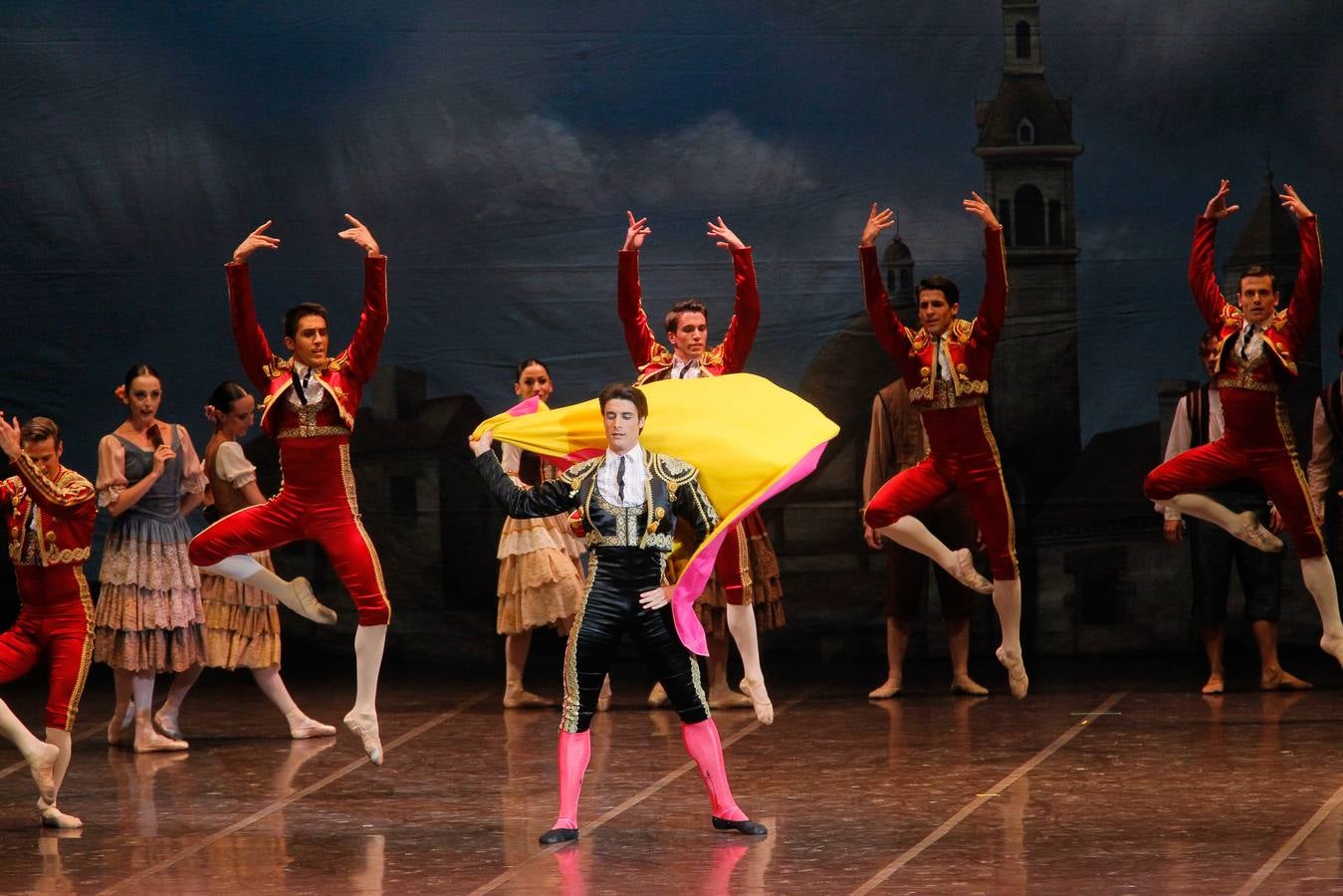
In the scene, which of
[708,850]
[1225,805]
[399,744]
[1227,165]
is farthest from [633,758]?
[1227,165]

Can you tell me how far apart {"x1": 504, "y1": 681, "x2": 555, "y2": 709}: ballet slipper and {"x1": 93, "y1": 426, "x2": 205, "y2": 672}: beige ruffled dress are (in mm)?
1294

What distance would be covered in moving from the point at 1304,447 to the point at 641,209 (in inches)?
123

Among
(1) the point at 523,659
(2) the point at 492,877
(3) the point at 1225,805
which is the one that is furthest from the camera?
(1) the point at 523,659

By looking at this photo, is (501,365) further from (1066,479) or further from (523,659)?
(1066,479)

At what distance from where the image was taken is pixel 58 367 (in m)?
8.63

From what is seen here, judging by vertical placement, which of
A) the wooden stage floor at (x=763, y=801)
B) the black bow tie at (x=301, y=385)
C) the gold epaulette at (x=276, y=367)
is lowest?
the wooden stage floor at (x=763, y=801)

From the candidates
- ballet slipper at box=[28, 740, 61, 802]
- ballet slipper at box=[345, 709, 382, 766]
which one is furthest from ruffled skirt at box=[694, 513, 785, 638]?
ballet slipper at box=[28, 740, 61, 802]

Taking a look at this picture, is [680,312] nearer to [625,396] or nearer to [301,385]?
[301,385]

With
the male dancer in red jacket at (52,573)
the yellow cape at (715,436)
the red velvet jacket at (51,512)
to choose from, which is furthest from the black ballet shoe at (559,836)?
the red velvet jacket at (51,512)

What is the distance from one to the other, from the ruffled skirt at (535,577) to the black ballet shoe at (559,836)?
2.47 meters

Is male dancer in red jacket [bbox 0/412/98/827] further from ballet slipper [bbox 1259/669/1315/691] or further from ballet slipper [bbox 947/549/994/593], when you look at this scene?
ballet slipper [bbox 1259/669/1315/691]

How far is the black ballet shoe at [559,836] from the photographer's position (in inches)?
198

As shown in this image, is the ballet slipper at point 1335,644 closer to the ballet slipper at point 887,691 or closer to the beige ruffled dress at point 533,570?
the ballet slipper at point 887,691

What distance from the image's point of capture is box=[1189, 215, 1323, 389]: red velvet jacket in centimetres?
663
